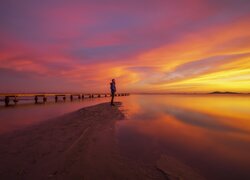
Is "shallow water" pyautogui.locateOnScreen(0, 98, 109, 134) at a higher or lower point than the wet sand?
higher

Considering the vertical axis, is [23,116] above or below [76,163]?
above

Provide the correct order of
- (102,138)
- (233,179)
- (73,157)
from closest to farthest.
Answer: (233,179) → (73,157) → (102,138)

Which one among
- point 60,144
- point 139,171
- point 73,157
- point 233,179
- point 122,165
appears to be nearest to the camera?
point 233,179

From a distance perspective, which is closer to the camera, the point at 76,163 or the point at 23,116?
the point at 76,163

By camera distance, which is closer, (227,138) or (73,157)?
(73,157)

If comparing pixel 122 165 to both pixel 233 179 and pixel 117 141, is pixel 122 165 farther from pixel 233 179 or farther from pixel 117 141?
pixel 233 179

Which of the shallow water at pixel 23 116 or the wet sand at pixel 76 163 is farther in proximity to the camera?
the shallow water at pixel 23 116

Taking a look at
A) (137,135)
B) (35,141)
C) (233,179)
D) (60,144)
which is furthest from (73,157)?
(233,179)

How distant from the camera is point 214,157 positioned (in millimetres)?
3758

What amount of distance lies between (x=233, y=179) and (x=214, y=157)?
1.01m

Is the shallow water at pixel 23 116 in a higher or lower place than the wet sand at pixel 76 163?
higher

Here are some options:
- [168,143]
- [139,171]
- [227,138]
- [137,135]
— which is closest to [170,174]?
[139,171]

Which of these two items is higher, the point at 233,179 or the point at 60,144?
the point at 60,144

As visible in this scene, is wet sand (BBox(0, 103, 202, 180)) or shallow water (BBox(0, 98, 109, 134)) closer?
wet sand (BBox(0, 103, 202, 180))
